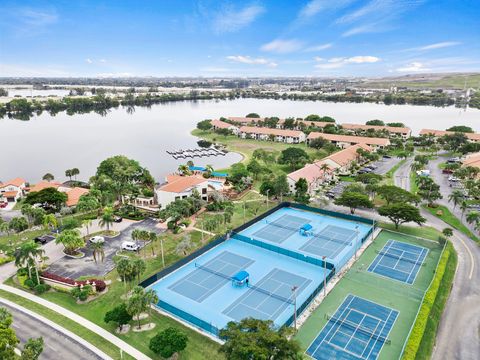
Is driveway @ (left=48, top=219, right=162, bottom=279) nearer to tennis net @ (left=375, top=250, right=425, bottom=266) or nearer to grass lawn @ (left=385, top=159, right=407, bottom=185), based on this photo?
tennis net @ (left=375, top=250, right=425, bottom=266)

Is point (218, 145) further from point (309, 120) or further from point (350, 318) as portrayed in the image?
point (350, 318)

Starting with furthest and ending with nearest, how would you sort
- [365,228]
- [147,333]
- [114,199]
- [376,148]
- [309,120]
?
[309,120] < [376,148] < [114,199] < [365,228] < [147,333]

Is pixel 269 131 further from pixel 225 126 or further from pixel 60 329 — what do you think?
pixel 60 329

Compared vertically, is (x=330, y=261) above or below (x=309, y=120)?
below

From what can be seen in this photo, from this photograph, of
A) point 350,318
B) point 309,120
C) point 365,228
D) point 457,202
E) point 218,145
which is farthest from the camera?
point 309,120

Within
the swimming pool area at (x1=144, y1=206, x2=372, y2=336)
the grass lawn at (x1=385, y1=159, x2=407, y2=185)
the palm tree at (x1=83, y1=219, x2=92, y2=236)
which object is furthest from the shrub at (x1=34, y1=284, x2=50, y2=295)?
the grass lawn at (x1=385, y1=159, x2=407, y2=185)

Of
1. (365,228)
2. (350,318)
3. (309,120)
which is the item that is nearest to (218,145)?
(309,120)
